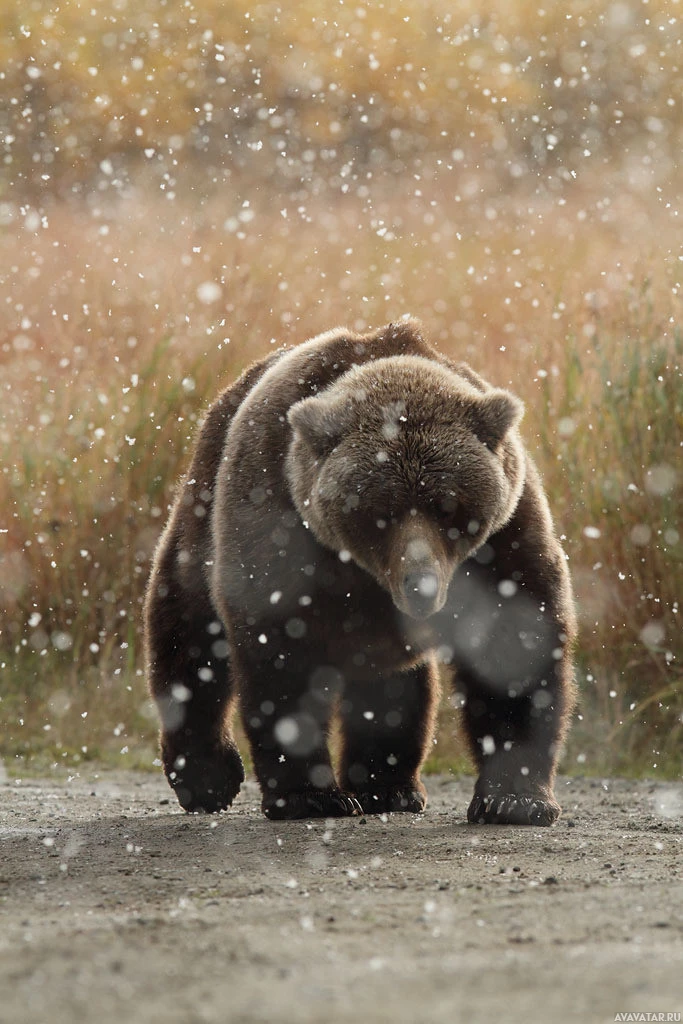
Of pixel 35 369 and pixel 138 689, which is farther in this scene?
pixel 35 369

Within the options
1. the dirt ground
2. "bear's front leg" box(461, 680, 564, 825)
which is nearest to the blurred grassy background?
the dirt ground

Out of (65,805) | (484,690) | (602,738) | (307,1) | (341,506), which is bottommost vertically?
(65,805)

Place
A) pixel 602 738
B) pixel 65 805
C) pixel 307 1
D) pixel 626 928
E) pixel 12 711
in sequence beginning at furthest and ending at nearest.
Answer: pixel 307 1, pixel 12 711, pixel 602 738, pixel 65 805, pixel 626 928

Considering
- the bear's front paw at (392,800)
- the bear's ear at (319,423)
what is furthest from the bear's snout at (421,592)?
the bear's front paw at (392,800)

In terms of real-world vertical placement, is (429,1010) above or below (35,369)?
below

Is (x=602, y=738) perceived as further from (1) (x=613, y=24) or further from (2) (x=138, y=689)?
(1) (x=613, y=24)

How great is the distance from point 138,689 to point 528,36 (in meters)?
20.6

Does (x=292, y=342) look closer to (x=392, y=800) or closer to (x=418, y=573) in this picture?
(x=392, y=800)

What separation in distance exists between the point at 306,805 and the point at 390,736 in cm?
80

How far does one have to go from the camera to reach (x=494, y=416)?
4801 mm

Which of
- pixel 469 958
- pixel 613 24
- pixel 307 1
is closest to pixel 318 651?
pixel 469 958

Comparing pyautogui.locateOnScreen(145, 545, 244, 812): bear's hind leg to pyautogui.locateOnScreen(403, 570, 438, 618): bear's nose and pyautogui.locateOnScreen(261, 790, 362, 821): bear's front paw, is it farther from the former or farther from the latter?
pyautogui.locateOnScreen(403, 570, 438, 618): bear's nose

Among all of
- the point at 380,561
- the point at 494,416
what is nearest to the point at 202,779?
the point at 380,561

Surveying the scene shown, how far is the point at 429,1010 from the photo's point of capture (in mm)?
2398
